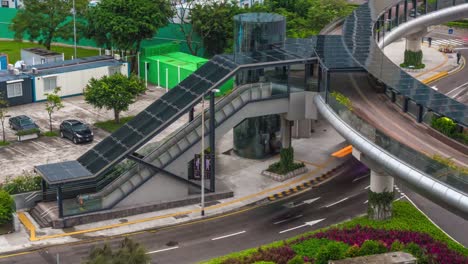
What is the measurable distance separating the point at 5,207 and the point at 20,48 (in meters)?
60.4

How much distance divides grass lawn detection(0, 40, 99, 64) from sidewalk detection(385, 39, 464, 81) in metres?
39.6

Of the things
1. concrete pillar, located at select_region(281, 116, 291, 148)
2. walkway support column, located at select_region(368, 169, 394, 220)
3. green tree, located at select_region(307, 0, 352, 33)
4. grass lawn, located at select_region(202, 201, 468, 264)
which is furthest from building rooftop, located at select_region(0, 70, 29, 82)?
walkway support column, located at select_region(368, 169, 394, 220)

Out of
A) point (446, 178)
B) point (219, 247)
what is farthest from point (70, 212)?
point (446, 178)

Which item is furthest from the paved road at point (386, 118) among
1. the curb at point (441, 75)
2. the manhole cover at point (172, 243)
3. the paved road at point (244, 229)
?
the curb at point (441, 75)

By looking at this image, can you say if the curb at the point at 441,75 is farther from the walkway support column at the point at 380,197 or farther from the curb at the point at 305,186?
the walkway support column at the point at 380,197

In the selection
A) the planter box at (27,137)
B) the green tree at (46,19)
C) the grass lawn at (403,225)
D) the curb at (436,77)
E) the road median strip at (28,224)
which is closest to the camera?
the grass lawn at (403,225)

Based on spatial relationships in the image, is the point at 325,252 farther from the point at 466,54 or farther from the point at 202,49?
the point at 466,54

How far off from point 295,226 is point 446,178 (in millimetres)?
16137

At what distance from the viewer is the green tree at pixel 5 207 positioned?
193 ft

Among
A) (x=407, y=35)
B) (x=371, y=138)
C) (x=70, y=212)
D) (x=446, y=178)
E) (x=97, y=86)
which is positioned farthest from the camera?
(x=407, y=35)

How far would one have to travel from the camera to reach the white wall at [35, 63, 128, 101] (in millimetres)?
91081

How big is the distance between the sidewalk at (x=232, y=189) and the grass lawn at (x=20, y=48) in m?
38.3

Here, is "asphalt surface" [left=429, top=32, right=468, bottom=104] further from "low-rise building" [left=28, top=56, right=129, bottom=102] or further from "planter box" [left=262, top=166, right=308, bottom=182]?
"low-rise building" [left=28, top=56, right=129, bottom=102]

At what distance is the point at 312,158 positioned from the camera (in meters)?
75.2
